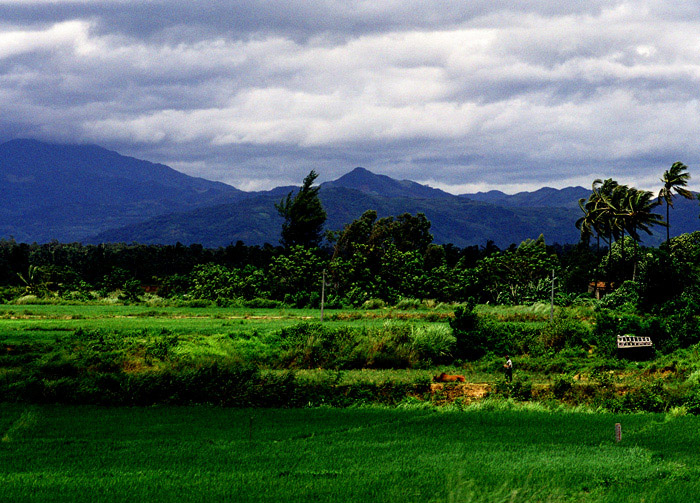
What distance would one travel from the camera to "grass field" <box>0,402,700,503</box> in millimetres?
13414

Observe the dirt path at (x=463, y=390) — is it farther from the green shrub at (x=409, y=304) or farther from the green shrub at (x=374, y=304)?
the green shrub at (x=374, y=304)

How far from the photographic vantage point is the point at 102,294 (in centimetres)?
7131

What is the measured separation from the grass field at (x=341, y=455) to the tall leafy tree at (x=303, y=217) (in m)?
69.3

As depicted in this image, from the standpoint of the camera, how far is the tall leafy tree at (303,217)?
90500 mm

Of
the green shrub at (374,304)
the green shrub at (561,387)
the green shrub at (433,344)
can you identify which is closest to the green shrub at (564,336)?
the green shrub at (433,344)

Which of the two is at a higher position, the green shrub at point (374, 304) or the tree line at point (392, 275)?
the tree line at point (392, 275)

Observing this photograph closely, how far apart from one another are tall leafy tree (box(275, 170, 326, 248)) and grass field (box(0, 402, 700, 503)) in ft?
227

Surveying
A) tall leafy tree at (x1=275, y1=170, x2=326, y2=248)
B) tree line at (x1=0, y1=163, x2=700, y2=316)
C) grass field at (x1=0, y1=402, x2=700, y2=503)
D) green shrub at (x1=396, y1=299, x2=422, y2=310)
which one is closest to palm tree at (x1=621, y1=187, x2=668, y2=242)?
tree line at (x1=0, y1=163, x2=700, y2=316)

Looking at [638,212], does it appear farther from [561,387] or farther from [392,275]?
[561,387]

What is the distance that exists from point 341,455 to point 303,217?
74.6m

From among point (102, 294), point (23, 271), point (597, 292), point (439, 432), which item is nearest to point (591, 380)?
point (439, 432)

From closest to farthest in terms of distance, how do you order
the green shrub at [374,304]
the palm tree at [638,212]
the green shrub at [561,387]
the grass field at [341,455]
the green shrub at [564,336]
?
the grass field at [341,455], the green shrub at [561,387], the green shrub at [564,336], the green shrub at [374,304], the palm tree at [638,212]

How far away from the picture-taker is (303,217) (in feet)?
295

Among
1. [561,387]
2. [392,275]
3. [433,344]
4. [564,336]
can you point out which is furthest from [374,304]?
[561,387]
